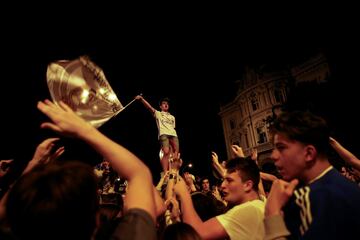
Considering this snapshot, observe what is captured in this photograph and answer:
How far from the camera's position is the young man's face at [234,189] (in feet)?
11.3

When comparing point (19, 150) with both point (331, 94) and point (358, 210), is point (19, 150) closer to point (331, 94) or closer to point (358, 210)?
point (358, 210)

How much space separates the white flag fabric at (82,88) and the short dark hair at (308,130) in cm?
184

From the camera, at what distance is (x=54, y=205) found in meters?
1.38

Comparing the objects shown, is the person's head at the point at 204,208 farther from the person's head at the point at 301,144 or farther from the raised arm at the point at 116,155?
the raised arm at the point at 116,155

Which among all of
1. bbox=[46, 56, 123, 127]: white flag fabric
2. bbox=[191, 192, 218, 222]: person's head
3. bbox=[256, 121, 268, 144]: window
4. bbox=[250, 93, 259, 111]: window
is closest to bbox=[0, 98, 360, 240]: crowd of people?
bbox=[46, 56, 123, 127]: white flag fabric

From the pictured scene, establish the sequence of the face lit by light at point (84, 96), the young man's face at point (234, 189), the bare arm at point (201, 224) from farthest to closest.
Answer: the young man's face at point (234, 189)
the bare arm at point (201, 224)
the face lit by light at point (84, 96)

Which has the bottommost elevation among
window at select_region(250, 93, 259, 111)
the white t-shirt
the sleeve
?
the white t-shirt

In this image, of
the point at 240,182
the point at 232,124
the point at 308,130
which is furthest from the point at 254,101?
the point at 308,130

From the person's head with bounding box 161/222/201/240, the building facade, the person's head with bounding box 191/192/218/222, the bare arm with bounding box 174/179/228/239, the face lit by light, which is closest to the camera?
the person's head with bounding box 161/222/201/240

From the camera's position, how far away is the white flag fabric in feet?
8.28

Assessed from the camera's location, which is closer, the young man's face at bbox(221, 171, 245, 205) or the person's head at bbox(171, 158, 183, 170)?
the young man's face at bbox(221, 171, 245, 205)

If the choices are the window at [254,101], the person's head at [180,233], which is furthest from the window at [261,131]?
the person's head at [180,233]

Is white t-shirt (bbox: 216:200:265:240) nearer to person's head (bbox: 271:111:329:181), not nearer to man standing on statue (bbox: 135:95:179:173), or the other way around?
person's head (bbox: 271:111:329:181)

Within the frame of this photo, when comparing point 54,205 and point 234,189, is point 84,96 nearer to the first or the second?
point 54,205
